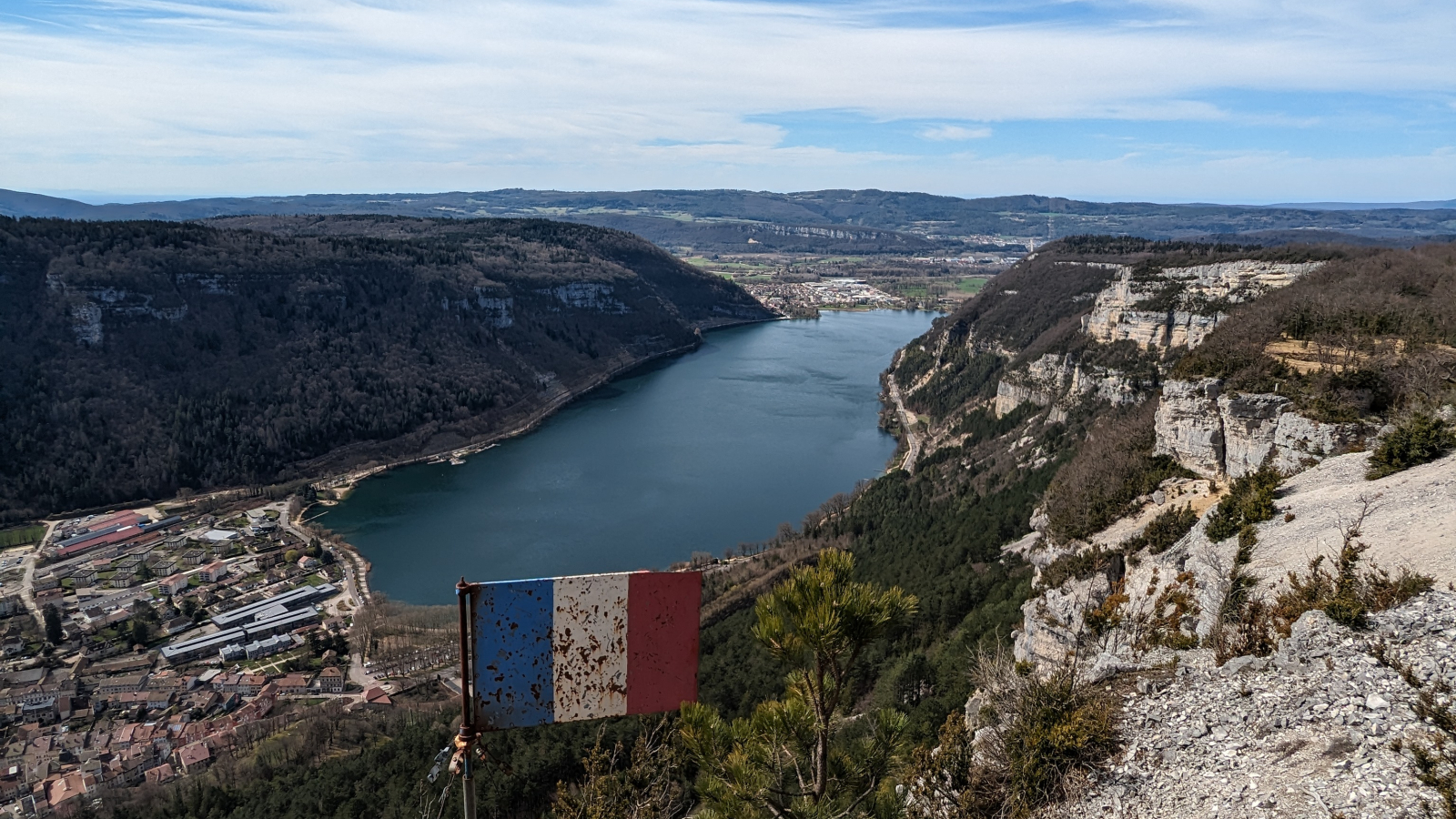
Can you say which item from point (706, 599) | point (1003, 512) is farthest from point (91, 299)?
point (1003, 512)

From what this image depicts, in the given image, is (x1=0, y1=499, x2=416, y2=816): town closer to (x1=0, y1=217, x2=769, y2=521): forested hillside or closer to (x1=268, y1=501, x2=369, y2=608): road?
(x1=268, y1=501, x2=369, y2=608): road

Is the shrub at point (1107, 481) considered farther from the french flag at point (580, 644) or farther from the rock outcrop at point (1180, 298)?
the french flag at point (580, 644)

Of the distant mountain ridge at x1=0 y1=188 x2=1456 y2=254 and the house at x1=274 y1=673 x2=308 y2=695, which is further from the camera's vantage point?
the distant mountain ridge at x1=0 y1=188 x2=1456 y2=254

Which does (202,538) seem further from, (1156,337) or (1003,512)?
(1156,337)

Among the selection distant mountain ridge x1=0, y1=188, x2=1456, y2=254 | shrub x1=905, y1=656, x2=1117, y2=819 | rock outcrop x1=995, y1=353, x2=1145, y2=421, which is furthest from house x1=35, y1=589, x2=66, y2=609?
distant mountain ridge x1=0, y1=188, x2=1456, y2=254

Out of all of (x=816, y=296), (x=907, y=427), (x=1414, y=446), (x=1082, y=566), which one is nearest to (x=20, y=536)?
(x=1082, y=566)
